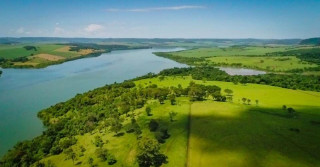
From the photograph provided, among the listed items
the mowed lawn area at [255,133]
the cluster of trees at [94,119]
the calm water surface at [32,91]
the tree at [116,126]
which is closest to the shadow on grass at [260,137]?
the mowed lawn area at [255,133]

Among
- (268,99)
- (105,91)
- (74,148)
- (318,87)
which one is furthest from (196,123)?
(318,87)

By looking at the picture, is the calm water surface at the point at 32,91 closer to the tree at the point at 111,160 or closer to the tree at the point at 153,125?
the tree at the point at 111,160

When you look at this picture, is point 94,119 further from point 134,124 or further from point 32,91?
point 32,91

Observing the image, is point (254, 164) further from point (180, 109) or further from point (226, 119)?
point (180, 109)

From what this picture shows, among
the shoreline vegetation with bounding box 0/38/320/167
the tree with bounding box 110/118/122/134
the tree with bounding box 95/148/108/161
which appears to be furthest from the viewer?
the tree with bounding box 110/118/122/134

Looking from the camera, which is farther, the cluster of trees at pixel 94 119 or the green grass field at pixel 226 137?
the cluster of trees at pixel 94 119

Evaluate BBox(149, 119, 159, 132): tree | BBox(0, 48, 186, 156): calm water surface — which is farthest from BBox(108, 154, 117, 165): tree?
BBox(0, 48, 186, 156): calm water surface

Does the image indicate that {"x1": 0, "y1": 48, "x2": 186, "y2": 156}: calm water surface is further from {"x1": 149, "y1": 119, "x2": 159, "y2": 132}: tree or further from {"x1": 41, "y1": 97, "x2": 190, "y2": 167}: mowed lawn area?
{"x1": 149, "y1": 119, "x2": 159, "y2": 132}: tree

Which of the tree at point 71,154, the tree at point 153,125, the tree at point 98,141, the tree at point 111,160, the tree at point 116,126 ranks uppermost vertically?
the tree at point 153,125
